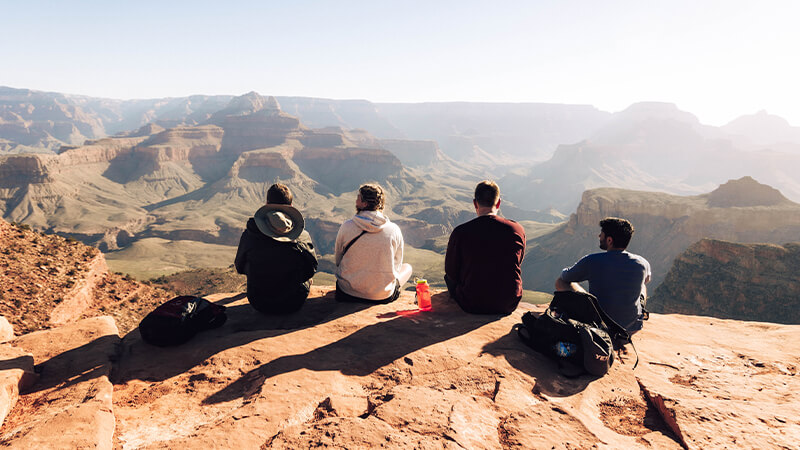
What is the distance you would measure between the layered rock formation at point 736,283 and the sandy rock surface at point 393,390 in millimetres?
39725

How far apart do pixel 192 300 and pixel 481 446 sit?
546 cm

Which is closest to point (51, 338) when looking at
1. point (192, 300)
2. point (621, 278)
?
point (192, 300)

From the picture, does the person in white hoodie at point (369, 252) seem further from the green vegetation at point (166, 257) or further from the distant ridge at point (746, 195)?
the distant ridge at point (746, 195)

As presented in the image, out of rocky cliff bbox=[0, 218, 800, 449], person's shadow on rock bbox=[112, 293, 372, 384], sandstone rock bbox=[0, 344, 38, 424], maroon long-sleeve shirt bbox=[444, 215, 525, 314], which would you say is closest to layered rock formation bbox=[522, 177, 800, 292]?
rocky cliff bbox=[0, 218, 800, 449]

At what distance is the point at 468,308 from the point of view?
260 inches

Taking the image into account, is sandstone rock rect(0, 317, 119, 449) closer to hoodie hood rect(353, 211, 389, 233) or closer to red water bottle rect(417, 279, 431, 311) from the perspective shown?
hoodie hood rect(353, 211, 389, 233)

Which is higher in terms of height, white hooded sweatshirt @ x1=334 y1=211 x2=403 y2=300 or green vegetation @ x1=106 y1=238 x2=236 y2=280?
white hooded sweatshirt @ x1=334 y1=211 x2=403 y2=300

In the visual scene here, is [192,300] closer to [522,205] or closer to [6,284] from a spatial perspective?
[6,284]

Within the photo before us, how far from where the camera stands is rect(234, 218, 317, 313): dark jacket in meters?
6.38

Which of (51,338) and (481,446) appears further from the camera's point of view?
(51,338)

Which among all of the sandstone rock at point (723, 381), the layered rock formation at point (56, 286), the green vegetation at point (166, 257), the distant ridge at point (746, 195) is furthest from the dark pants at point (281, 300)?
the distant ridge at point (746, 195)

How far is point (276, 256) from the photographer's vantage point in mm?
6395

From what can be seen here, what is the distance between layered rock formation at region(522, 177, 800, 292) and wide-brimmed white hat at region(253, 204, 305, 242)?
72.7 metres

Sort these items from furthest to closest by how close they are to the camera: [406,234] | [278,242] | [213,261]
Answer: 1. [406,234]
2. [213,261]
3. [278,242]
